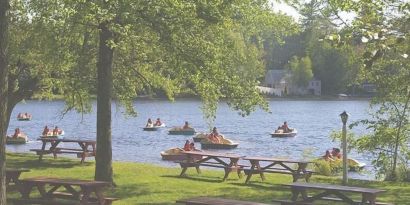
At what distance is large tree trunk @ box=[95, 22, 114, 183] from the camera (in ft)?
46.8

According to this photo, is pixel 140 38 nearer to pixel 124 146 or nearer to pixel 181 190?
pixel 181 190

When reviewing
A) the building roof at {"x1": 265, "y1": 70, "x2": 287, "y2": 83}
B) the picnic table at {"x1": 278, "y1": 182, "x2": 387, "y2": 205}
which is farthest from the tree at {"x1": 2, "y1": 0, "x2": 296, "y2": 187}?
the building roof at {"x1": 265, "y1": 70, "x2": 287, "y2": 83}

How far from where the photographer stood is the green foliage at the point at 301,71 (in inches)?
4641

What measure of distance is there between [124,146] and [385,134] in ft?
81.8

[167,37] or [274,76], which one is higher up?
[274,76]

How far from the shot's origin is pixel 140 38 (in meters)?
13.9

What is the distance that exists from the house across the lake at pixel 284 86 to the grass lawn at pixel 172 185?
103 metres

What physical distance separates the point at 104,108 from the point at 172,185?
2620mm

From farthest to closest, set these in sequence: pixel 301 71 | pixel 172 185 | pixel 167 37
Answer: pixel 301 71 < pixel 172 185 < pixel 167 37

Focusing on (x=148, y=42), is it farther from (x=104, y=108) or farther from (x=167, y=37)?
(x=104, y=108)

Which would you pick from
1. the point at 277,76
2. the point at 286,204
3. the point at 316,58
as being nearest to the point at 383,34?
the point at 286,204

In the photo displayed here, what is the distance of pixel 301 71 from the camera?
391 feet

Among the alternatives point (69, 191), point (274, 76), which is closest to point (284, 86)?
point (274, 76)

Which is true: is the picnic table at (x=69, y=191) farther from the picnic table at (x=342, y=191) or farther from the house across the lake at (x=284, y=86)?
the house across the lake at (x=284, y=86)
